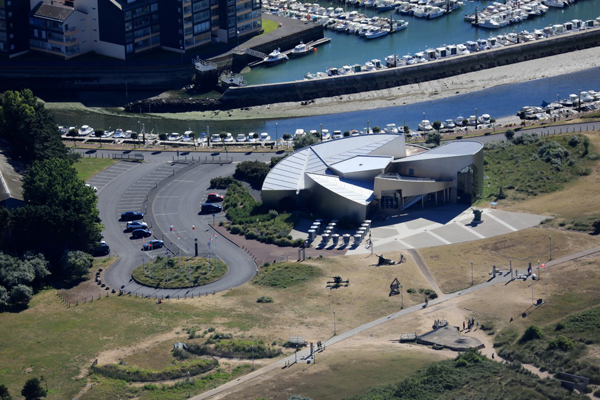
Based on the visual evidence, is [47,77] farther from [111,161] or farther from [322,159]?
[322,159]

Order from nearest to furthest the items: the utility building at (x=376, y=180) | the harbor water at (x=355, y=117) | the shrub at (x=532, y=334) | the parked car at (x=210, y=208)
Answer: the shrub at (x=532, y=334), the utility building at (x=376, y=180), the parked car at (x=210, y=208), the harbor water at (x=355, y=117)

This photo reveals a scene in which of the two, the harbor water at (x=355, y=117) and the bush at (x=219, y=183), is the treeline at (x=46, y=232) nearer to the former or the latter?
the bush at (x=219, y=183)

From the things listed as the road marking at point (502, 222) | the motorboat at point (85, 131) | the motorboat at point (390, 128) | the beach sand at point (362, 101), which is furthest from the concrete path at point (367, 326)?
the motorboat at point (85, 131)

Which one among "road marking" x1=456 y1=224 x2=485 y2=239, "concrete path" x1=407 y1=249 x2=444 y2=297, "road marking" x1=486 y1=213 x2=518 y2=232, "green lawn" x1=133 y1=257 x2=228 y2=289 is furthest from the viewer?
"road marking" x1=486 y1=213 x2=518 y2=232

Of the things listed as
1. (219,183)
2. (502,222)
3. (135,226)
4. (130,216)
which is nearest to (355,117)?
(219,183)

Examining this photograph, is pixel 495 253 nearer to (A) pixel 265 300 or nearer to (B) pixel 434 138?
(A) pixel 265 300

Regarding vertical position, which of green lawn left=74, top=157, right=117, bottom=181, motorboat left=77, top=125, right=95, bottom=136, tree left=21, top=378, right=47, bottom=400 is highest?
motorboat left=77, top=125, right=95, bottom=136

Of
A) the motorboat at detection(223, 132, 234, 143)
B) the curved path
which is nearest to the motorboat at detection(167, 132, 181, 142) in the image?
the motorboat at detection(223, 132, 234, 143)

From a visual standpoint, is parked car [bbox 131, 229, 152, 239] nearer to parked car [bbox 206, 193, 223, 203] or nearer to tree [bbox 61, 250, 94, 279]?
tree [bbox 61, 250, 94, 279]
